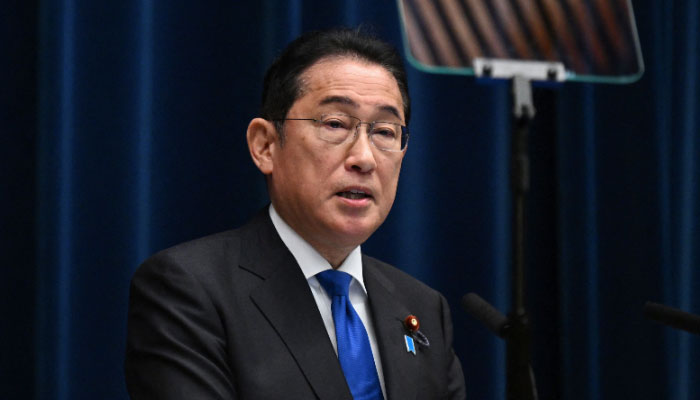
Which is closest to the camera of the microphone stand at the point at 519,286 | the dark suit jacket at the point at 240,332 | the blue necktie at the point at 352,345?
the microphone stand at the point at 519,286

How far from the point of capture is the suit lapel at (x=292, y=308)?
1191 mm

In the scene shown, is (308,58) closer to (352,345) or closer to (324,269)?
(324,269)

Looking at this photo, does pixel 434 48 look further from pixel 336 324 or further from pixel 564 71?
pixel 336 324

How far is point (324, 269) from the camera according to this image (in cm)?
135

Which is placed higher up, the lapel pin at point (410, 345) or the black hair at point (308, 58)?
the black hair at point (308, 58)

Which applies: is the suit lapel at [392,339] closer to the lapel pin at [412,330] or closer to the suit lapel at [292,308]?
the lapel pin at [412,330]

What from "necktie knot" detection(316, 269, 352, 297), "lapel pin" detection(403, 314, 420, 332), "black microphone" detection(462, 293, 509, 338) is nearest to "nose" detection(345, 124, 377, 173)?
"necktie knot" detection(316, 269, 352, 297)

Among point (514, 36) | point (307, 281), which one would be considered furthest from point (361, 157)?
point (514, 36)

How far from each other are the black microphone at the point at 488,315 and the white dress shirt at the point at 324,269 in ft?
1.66

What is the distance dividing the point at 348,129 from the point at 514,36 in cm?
59

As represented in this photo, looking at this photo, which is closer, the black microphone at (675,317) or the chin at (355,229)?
the black microphone at (675,317)

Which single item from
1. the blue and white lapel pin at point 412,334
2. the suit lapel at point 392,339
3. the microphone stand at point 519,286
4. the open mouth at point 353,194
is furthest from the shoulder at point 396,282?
the microphone stand at point 519,286

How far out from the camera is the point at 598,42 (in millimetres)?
817

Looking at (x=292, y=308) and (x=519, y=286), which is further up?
(x=519, y=286)
